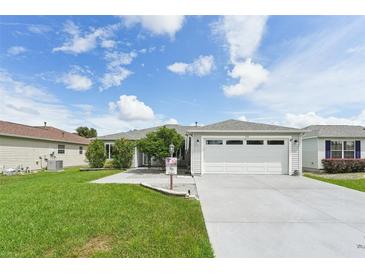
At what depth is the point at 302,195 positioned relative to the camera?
786 centimetres

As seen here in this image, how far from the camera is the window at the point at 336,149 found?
15914 mm

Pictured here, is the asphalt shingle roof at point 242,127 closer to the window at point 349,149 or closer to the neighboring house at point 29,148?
the window at point 349,149

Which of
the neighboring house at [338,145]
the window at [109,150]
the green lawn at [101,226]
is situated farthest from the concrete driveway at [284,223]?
the window at [109,150]

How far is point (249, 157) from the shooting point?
13625mm

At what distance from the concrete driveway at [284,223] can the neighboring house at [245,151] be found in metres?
5.45

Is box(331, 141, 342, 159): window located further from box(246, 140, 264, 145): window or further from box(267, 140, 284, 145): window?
box(246, 140, 264, 145): window

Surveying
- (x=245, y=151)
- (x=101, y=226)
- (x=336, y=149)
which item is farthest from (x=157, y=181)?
(x=336, y=149)

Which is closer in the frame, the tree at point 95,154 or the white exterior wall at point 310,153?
the white exterior wall at point 310,153

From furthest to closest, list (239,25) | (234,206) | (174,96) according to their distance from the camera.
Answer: (174,96) → (239,25) → (234,206)

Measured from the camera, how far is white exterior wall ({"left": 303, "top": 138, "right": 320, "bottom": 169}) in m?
16.2
